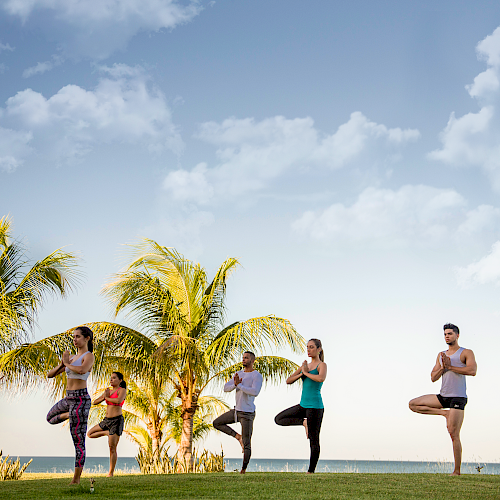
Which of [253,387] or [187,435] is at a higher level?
[253,387]

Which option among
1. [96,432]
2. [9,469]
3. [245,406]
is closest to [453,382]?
[245,406]

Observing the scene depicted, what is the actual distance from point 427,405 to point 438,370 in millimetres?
640

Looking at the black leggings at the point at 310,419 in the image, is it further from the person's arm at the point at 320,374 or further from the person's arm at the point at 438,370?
the person's arm at the point at 438,370

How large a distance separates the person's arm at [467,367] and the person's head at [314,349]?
A: 2028 mm

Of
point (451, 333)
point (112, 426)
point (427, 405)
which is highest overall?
point (451, 333)

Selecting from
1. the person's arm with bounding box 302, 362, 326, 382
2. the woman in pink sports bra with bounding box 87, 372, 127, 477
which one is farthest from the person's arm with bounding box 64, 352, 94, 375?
the person's arm with bounding box 302, 362, 326, 382

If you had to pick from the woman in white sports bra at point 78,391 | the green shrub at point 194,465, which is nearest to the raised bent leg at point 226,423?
the woman in white sports bra at point 78,391

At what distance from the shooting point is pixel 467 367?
8.27 meters

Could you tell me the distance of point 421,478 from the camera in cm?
844

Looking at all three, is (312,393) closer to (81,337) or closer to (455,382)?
(455,382)

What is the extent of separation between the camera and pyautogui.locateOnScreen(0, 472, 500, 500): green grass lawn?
6.43 metres

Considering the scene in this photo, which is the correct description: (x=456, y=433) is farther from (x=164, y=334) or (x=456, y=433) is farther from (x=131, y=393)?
(x=131, y=393)

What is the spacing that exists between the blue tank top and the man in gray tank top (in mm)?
1758

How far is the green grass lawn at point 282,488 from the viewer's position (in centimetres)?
643
